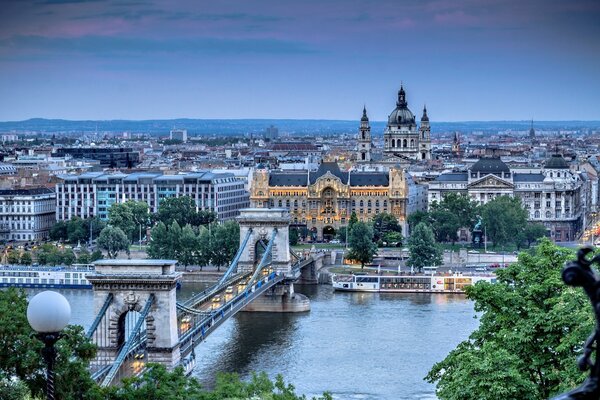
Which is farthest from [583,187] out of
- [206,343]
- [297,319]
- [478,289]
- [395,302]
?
[478,289]

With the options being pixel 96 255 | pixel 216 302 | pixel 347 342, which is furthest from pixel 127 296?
pixel 96 255

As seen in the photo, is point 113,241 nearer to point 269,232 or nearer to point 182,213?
point 182,213

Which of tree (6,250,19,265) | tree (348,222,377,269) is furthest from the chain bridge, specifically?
tree (6,250,19,265)

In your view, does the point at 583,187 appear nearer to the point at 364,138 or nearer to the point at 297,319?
the point at 364,138

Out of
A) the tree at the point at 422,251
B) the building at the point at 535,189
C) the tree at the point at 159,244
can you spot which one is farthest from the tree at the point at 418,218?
the tree at the point at 159,244

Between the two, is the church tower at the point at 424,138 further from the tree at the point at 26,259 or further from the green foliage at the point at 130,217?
the tree at the point at 26,259

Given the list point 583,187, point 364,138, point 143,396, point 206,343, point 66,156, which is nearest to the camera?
point 143,396
